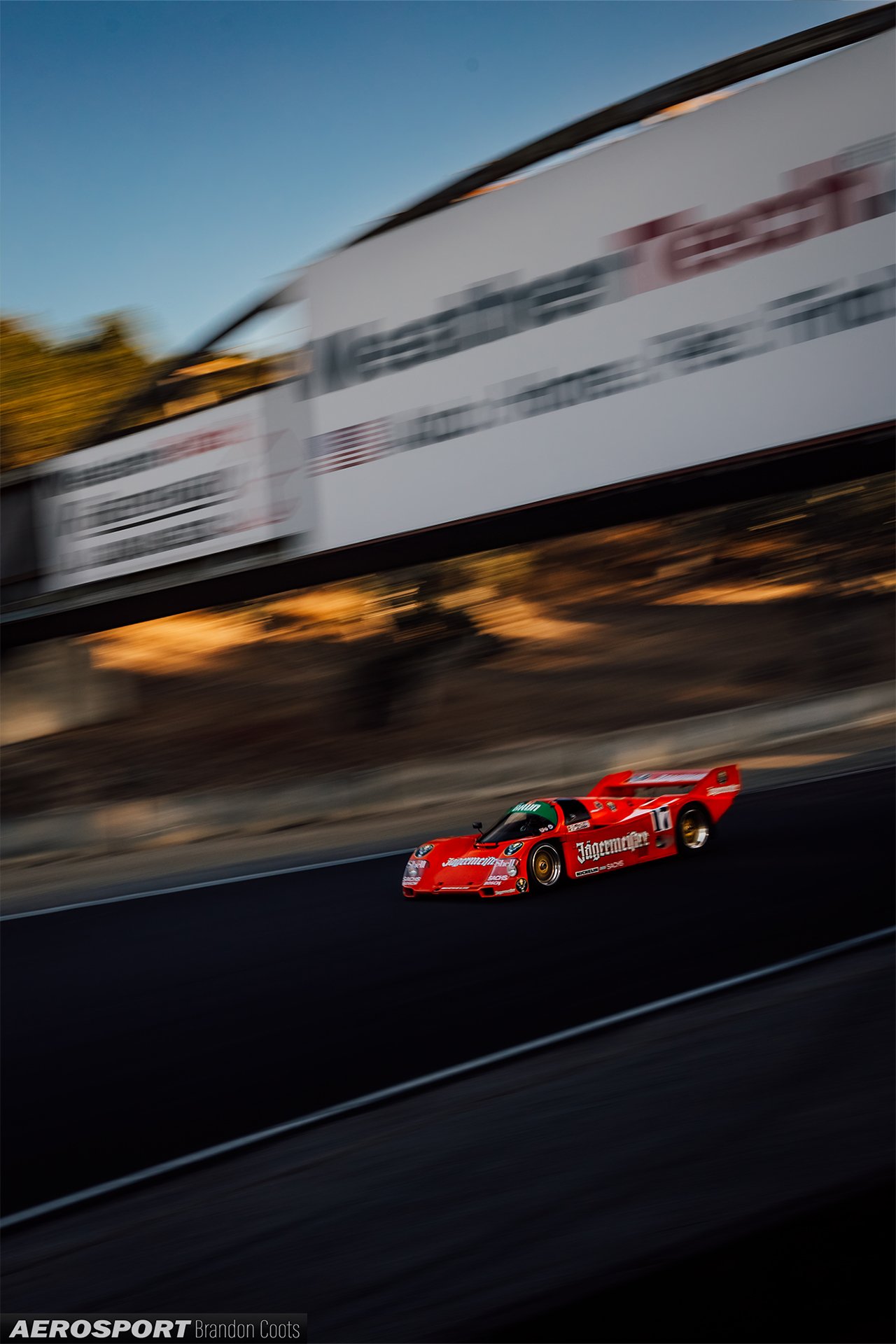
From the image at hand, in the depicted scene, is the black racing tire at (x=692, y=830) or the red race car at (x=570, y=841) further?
the black racing tire at (x=692, y=830)

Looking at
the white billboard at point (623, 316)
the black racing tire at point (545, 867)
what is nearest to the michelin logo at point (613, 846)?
the black racing tire at point (545, 867)

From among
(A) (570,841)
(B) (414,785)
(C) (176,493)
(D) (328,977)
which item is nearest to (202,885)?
(A) (570,841)

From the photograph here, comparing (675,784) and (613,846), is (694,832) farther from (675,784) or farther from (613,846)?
(613,846)

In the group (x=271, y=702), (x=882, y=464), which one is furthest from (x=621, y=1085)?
(x=271, y=702)

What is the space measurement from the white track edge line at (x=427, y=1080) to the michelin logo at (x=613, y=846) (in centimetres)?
290

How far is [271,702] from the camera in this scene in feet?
75.7

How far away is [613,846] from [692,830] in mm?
1073

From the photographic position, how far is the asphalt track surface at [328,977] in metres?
5.57

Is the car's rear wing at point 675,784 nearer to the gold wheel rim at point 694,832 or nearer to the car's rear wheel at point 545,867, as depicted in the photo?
the gold wheel rim at point 694,832

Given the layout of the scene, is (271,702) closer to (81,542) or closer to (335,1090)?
(81,542)

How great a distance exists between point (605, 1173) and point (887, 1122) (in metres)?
1.15

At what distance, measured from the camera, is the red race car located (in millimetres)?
9383

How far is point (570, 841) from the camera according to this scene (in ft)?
31.7

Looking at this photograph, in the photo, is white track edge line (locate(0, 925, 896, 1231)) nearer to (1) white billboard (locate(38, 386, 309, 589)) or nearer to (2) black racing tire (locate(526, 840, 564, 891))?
(2) black racing tire (locate(526, 840, 564, 891))
